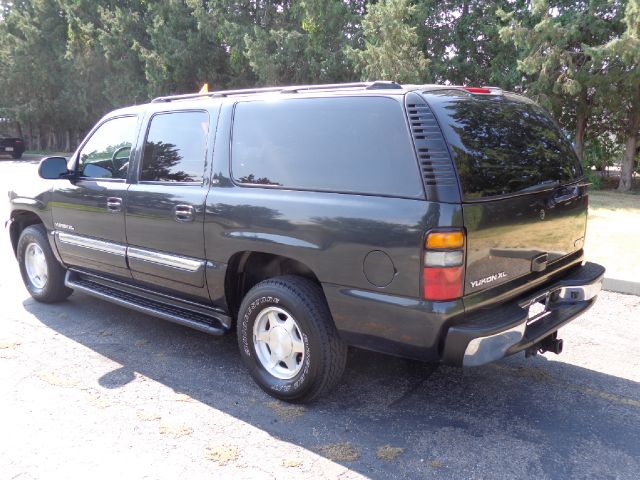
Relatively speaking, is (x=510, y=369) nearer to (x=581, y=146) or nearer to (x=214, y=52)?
(x=581, y=146)

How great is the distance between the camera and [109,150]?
15.7ft

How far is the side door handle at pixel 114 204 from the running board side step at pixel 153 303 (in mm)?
634

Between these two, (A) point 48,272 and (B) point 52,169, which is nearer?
(B) point 52,169

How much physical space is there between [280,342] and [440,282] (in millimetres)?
1202

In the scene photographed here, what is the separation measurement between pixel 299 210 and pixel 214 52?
20.7 m

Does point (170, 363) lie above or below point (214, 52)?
below

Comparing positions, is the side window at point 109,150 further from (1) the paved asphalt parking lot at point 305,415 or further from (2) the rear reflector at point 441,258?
(2) the rear reflector at point 441,258

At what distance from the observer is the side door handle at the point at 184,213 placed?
3857mm

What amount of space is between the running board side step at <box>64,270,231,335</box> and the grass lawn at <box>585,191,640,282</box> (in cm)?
439

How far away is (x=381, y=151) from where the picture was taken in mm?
3098

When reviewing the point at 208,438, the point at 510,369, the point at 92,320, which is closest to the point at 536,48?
the point at 510,369

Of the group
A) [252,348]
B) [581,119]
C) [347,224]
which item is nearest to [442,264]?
[347,224]

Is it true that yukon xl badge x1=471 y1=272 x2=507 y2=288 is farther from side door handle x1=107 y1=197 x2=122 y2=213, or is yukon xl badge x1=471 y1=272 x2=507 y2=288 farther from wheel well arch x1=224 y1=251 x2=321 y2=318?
side door handle x1=107 y1=197 x2=122 y2=213

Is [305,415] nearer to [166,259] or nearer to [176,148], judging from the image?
[166,259]
